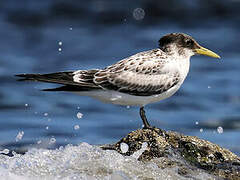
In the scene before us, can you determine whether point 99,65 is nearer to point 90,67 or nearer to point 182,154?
point 90,67

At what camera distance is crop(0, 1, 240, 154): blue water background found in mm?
15781

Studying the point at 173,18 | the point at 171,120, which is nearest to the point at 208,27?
the point at 173,18

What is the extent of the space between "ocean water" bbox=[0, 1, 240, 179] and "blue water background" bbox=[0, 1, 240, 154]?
23 millimetres

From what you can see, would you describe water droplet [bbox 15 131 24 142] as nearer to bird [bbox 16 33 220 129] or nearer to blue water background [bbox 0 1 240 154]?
blue water background [bbox 0 1 240 154]

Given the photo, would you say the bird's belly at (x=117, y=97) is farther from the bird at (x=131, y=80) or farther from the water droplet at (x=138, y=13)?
the water droplet at (x=138, y=13)

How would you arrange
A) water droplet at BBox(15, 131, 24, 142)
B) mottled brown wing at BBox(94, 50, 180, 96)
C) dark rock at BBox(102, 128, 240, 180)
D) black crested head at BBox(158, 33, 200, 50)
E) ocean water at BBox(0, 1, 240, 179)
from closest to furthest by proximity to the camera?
dark rock at BBox(102, 128, 240, 180) < mottled brown wing at BBox(94, 50, 180, 96) < black crested head at BBox(158, 33, 200, 50) < water droplet at BBox(15, 131, 24, 142) < ocean water at BBox(0, 1, 240, 179)

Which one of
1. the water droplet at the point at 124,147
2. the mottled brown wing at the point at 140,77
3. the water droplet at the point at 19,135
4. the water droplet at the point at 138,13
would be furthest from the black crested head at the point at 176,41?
the water droplet at the point at 138,13

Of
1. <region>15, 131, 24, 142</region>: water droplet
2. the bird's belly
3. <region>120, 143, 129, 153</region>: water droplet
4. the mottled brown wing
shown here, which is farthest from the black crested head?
<region>15, 131, 24, 142</region>: water droplet

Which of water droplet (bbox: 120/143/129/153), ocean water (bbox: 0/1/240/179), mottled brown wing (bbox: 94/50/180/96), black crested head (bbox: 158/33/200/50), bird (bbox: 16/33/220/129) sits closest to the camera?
water droplet (bbox: 120/143/129/153)

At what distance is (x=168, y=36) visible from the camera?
32.9 feet

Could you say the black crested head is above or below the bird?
above

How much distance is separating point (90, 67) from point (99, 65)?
37 cm

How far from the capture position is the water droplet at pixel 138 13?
810 inches

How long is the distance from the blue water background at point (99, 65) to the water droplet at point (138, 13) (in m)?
0.12
